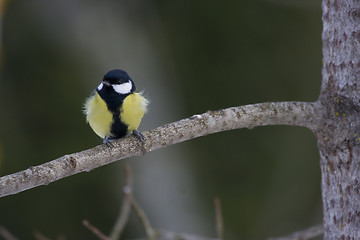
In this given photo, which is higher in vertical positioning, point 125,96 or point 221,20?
point 221,20

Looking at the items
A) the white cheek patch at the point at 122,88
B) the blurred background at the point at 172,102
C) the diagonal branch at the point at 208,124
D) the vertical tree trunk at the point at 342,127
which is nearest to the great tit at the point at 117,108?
the white cheek patch at the point at 122,88

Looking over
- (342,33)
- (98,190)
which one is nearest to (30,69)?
(98,190)

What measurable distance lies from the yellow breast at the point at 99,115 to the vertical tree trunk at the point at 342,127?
2.96 ft

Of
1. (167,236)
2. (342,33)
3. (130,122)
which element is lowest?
(167,236)

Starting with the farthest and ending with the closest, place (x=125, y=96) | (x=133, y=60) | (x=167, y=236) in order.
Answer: (x=133, y=60)
(x=167, y=236)
(x=125, y=96)

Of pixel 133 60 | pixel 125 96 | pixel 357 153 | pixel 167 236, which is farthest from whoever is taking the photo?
pixel 133 60

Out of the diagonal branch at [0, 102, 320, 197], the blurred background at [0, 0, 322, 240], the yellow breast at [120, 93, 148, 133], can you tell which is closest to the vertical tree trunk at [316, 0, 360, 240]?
the diagonal branch at [0, 102, 320, 197]

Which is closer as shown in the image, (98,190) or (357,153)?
(357,153)

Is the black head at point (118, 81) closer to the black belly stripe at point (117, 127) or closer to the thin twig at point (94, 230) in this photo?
the black belly stripe at point (117, 127)

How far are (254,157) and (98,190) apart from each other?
1732mm

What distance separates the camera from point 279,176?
18.8ft

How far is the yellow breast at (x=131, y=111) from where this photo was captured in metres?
2.25

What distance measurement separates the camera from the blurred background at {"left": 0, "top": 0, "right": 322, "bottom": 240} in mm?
5418

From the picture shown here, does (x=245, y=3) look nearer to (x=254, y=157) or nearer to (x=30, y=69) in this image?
(x=254, y=157)
